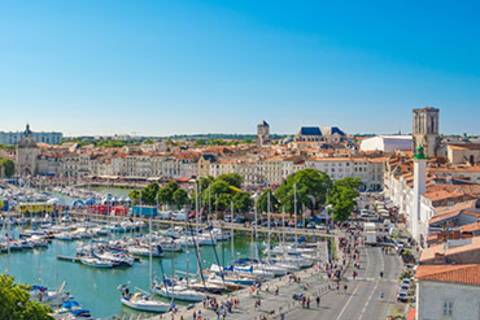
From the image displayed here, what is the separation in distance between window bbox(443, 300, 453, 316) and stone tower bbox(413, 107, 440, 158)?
51.8 m

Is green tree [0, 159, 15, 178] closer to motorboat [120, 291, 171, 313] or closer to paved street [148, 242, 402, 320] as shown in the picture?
motorboat [120, 291, 171, 313]

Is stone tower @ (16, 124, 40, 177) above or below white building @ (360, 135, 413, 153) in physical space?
below

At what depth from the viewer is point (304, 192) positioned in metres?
46.9

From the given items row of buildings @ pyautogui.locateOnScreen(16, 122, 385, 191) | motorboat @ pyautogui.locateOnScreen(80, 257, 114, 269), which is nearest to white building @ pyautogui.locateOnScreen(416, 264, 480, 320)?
motorboat @ pyautogui.locateOnScreen(80, 257, 114, 269)

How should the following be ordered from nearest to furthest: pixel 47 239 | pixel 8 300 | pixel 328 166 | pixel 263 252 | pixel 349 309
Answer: pixel 8 300 < pixel 349 309 < pixel 263 252 < pixel 47 239 < pixel 328 166

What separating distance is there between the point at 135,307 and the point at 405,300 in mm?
10435

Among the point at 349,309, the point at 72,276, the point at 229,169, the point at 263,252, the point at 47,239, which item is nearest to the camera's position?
the point at 349,309

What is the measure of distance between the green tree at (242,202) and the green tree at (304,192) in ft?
8.01

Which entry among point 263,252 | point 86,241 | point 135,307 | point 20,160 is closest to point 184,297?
point 135,307

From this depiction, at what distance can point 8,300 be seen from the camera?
1512cm

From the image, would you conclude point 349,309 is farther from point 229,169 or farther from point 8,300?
point 229,169

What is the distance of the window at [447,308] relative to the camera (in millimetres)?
14625

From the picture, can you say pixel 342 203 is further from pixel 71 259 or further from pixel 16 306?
pixel 16 306

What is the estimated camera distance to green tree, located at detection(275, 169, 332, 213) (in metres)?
46.1
